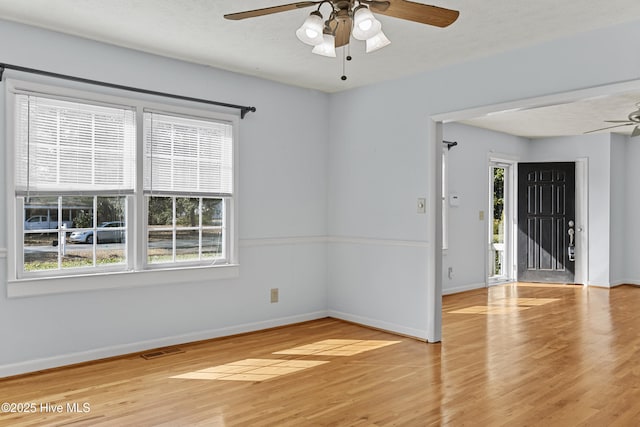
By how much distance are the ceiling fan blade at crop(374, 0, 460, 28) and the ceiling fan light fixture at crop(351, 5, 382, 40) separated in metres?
0.09

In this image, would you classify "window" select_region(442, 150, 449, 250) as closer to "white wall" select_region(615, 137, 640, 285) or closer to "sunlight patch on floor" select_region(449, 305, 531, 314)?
"sunlight patch on floor" select_region(449, 305, 531, 314)

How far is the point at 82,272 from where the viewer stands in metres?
3.78

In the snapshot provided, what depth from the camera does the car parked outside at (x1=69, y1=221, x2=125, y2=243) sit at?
3770 millimetres

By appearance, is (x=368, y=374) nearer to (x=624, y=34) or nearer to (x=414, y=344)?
(x=414, y=344)

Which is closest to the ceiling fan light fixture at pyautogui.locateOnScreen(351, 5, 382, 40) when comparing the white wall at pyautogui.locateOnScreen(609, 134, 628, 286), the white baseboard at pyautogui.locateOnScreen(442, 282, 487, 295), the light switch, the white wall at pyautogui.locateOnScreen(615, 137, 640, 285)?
the light switch

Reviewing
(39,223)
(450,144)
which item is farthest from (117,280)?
(450,144)

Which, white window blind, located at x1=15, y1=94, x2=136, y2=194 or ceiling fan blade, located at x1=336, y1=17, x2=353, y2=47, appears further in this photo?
white window blind, located at x1=15, y1=94, x2=136, y2=194

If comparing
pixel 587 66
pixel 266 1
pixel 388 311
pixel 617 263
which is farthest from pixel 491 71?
pixel 617 263

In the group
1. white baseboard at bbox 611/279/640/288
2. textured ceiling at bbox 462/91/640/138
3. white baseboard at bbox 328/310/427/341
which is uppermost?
textured ceiling at bbox 462/91/640/138

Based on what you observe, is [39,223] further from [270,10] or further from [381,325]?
[381,325]

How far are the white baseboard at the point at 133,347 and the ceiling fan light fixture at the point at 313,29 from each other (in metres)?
2.86

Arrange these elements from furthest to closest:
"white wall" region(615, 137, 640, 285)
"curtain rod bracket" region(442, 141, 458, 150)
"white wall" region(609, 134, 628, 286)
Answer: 1. "white wall" region(615, 137, 640, 285)
2. "white wall" region(609, 134, 628, 286)
3. "curtain rod bracket" region(442, 141, 458, 150)

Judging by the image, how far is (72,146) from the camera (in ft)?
12.0

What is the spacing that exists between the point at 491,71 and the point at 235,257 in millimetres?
2776
